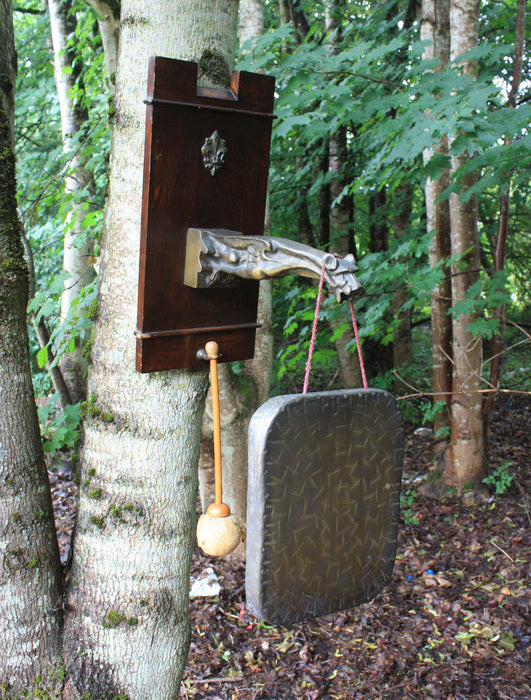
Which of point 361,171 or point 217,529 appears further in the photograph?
point 361,171

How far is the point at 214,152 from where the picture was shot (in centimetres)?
133

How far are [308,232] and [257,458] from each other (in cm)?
540

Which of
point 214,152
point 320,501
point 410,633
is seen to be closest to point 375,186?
point 410,633

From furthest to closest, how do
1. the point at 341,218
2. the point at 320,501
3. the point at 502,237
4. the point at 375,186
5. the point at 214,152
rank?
the point at 341,218 → the point at 375,186 → the point at 502,237 → the point at 214,152 → the point at 320,501

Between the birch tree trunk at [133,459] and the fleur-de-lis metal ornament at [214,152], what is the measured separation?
16 centimetres

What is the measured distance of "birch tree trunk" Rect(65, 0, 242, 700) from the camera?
136 centimetres

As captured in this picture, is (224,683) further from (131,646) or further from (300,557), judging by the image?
(300,557)

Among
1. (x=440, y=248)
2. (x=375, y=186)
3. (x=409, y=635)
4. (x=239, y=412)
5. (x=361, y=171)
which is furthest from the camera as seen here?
(x=361, y=171)

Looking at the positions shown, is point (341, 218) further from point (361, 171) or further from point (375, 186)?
point (375, 186)

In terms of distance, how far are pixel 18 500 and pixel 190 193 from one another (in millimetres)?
921

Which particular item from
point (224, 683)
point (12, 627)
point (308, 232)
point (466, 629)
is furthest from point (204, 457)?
point (308, 232)

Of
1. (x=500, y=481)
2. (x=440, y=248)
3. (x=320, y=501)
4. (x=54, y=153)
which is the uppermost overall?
(x=54, y=153)

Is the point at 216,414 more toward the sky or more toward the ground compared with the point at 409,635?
→ more toward the sky

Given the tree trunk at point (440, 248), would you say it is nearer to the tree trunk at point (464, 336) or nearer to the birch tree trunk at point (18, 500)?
the tree trunk at point (464, 336)
